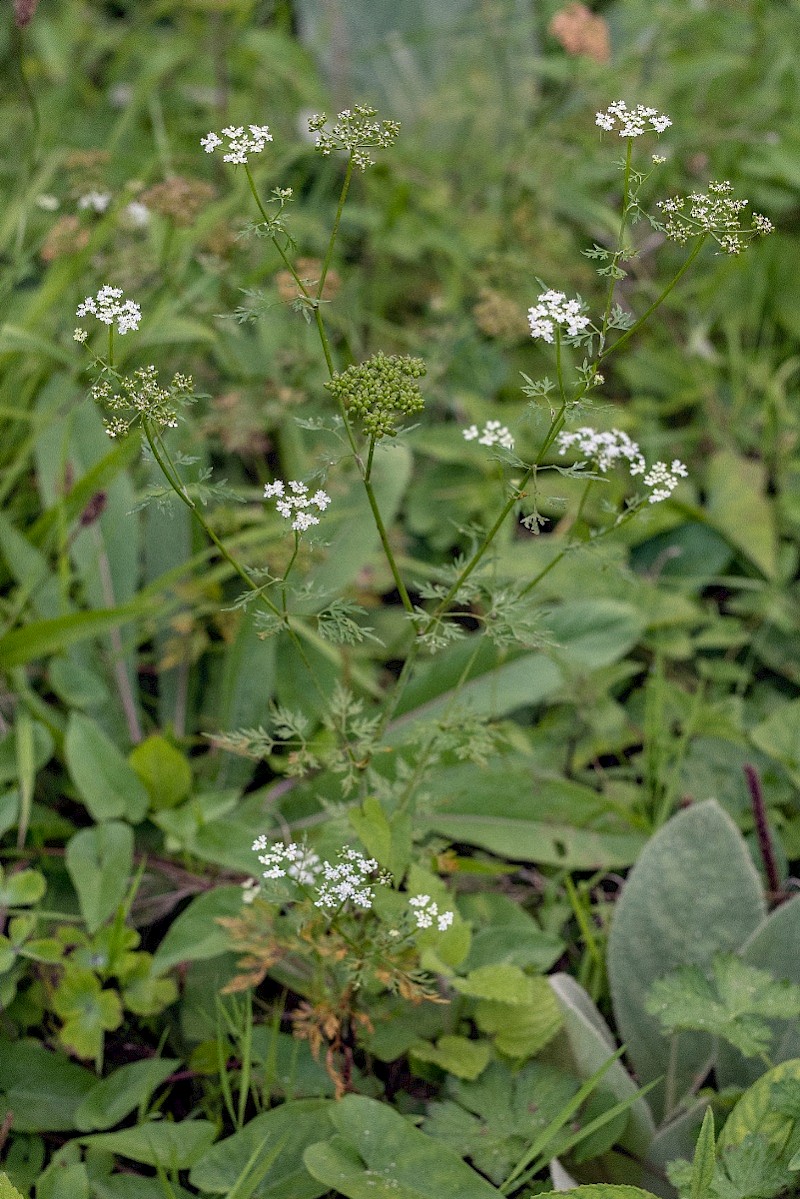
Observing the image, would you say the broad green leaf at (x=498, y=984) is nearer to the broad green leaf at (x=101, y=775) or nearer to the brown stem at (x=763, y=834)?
the brown stem at (x=763, y=834)

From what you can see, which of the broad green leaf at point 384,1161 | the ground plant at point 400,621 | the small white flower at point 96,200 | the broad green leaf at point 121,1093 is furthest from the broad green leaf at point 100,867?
the small white flower at point 96,200

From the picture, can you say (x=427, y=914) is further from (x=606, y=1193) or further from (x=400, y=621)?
(x=400, y=621)

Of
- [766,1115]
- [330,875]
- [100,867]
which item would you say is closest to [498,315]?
[100,867]

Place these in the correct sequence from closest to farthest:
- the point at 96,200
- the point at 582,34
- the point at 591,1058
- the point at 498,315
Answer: the point at 591,1058 → the point at 96,200 → the point at 498,315 → the point at 582,34

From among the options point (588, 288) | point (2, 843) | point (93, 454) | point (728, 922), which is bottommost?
point (2, 843)

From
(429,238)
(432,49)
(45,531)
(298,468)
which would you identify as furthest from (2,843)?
(432,49)

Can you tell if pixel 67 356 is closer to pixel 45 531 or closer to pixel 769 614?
pixel 45 531
